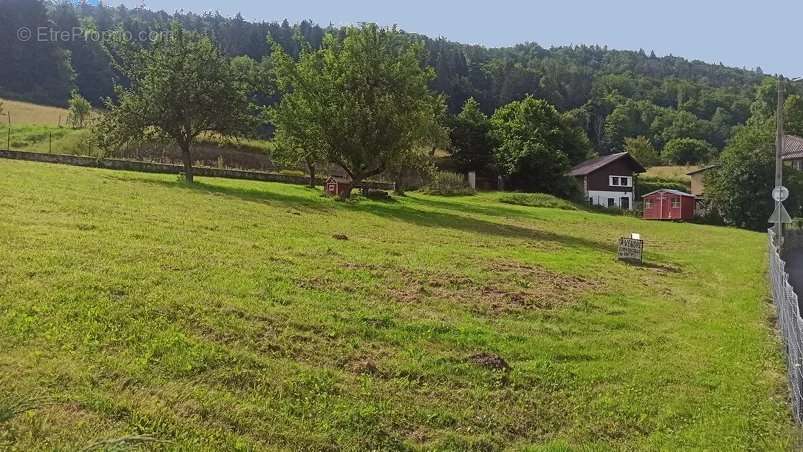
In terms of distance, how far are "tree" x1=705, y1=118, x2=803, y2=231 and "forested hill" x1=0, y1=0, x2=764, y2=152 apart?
34.5m

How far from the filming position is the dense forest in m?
89.3

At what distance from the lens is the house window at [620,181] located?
2662 inches

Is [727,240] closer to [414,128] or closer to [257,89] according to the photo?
[414,128]

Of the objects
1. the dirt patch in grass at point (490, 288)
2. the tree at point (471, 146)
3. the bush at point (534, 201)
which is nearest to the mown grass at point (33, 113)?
the tree at point (471, 146)

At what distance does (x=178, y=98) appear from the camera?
97.0ft

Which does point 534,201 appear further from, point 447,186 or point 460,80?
point 460,80

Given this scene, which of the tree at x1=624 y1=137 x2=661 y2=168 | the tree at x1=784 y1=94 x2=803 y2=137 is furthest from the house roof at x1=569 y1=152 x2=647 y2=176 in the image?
the tree at x1=784 y1=94 x2=803 y2=137

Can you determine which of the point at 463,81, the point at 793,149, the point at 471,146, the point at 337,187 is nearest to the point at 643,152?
the point at 793,149

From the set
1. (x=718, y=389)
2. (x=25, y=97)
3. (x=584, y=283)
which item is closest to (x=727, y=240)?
(x=584, y=283)

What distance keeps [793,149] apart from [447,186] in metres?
43.3

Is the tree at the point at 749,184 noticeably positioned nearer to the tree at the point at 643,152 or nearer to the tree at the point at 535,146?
the tree at the point at 535,146

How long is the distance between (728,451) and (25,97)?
97.4 metres

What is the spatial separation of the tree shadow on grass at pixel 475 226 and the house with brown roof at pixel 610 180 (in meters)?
40.8

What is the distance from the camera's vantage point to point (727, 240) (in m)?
34.7
